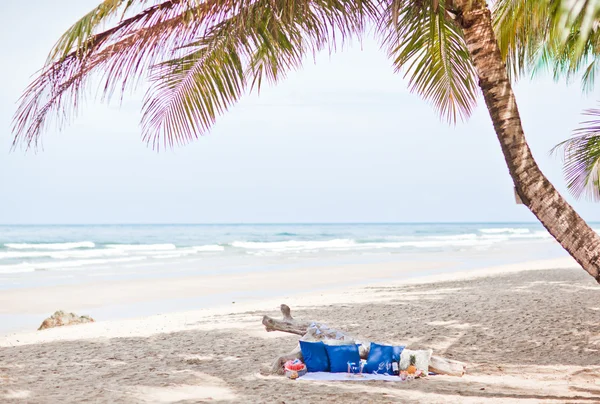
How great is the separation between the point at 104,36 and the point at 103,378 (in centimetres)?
291

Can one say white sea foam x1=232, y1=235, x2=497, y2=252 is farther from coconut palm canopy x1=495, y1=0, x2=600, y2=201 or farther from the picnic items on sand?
the picnic items on sand

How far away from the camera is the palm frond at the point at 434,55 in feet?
16.7

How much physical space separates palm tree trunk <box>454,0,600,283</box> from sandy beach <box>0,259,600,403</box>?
1.28 metres

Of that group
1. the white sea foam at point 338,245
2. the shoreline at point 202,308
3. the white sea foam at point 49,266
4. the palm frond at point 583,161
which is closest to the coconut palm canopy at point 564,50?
the palm frond at point 583,161

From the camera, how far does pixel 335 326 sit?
848 cm

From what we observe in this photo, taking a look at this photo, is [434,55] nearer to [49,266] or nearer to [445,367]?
[445,367]

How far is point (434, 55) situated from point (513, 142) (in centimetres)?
172

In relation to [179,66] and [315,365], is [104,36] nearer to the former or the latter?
[179,66]

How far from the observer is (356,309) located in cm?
991

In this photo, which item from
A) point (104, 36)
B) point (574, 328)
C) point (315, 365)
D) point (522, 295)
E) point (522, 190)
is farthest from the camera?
point (522, 295)

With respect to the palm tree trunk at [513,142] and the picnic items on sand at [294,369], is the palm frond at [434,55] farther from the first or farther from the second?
the picnic items on sand at [294,369]

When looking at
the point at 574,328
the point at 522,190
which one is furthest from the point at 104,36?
the point at 574,328

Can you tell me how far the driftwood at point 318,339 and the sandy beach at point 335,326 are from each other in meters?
0.12

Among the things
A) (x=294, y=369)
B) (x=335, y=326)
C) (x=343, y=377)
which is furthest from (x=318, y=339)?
(x=335, y=326)
